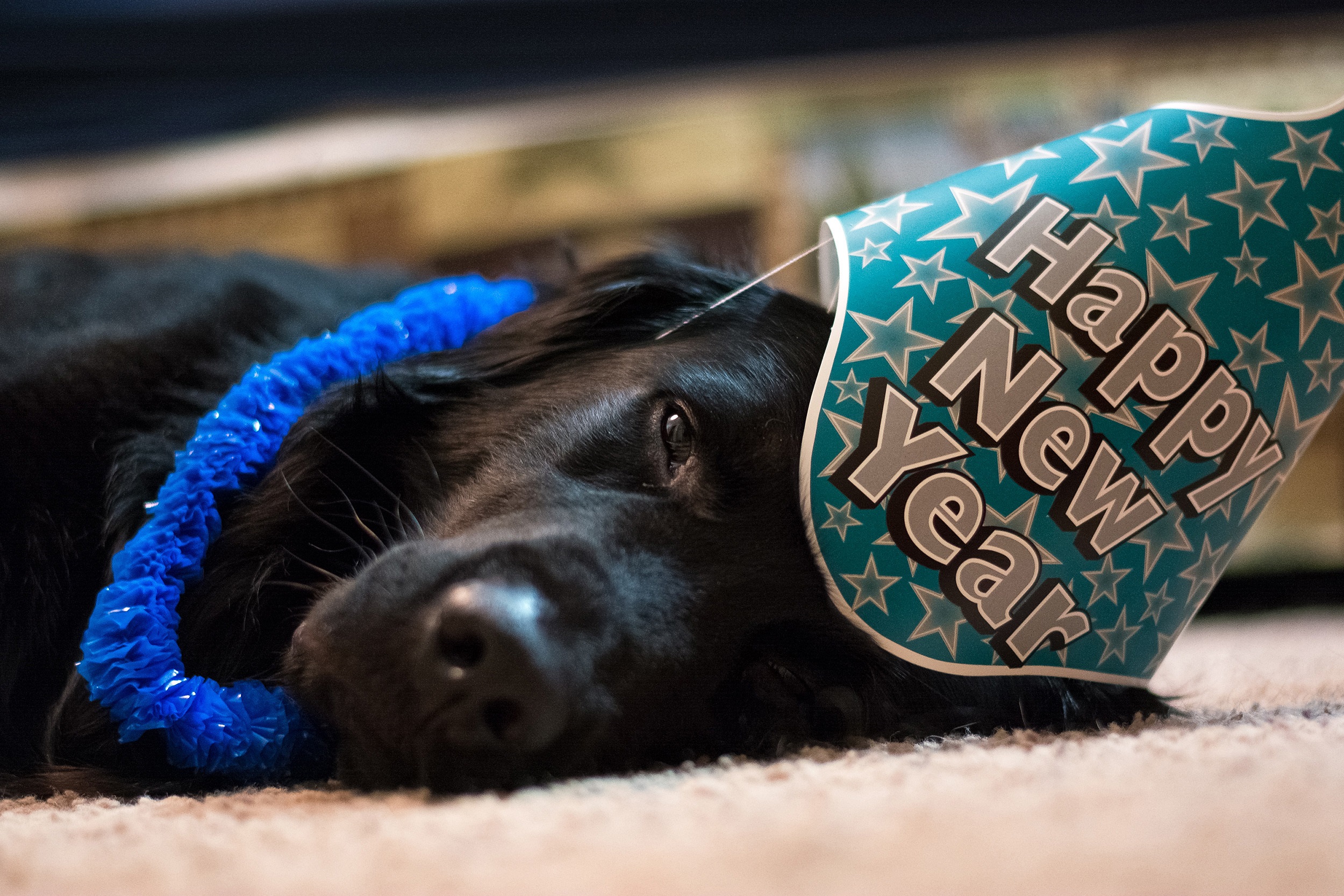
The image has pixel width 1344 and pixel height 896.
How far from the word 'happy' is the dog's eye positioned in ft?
0.58

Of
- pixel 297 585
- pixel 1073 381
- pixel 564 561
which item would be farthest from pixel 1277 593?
pixel 297 585

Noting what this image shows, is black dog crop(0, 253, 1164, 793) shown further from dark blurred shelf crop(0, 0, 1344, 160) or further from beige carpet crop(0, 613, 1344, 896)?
dark blurred shelf crop(0, 0, 1344, 160)

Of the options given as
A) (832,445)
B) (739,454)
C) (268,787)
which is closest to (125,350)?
(268,787)

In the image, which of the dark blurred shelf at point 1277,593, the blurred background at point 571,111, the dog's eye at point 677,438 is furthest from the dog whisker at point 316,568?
the dark blurred shelf at point 1277,593

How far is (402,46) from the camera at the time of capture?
2451 millimetres

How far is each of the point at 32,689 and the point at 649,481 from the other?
2.57ft

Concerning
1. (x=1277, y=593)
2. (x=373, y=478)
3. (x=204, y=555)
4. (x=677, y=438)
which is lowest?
(x=1277, y=593)

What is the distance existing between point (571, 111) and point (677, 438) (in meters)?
1.89

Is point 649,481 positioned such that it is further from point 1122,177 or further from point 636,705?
point 1122,177

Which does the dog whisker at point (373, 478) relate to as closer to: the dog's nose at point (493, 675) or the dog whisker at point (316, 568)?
the dog whisker at point (316, 568)

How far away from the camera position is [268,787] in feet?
Answer: 3.37

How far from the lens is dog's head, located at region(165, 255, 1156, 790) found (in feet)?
2.89

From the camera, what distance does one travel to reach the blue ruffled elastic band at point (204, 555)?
3.48 feet

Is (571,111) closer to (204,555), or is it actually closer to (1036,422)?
(204,555)
